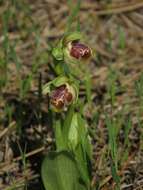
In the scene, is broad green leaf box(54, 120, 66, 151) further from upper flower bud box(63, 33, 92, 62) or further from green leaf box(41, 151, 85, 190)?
upper flower bud box(63, 33, 92, 62)

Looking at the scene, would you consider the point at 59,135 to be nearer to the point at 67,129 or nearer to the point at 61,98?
the point at 67,129

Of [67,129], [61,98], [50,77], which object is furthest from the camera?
[50,77]

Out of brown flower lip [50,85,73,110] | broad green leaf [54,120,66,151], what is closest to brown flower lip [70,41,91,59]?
brown flower lip [50,85,73,110]

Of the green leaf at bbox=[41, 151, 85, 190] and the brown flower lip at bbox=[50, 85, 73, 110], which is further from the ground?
Result: the brown flower lip at bbox=[50, 85, 73, 110]

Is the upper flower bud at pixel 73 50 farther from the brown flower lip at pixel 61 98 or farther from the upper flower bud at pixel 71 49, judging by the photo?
the brown flower lip at pixel 61 98

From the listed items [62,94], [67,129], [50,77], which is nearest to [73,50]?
[62,94]

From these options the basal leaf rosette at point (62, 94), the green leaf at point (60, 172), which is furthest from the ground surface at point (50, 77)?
the basal leaf rosette at point (62, 94)

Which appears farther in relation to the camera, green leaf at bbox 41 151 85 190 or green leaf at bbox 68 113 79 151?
green leaf at bbox 68 113 79 151
